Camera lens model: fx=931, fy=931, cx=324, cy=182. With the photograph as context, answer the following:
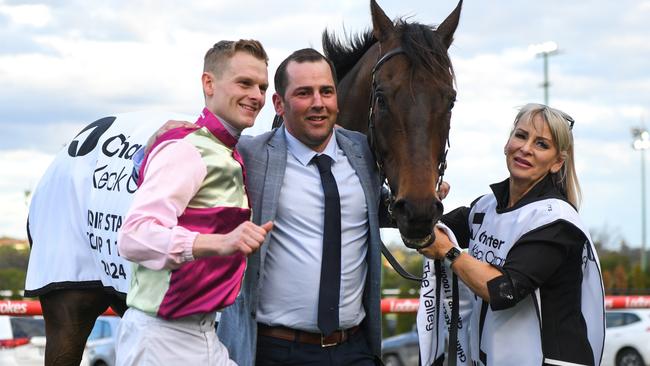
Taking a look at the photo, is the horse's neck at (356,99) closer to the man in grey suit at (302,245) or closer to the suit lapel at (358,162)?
the suit lapel at (358,162)

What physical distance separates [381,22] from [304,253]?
115cm

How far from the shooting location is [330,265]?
352 centimetres

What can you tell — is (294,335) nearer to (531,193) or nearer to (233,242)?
(233,242)

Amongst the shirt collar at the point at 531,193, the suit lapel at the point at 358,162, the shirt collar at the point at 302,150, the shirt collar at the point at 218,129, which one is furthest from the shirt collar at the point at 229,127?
the shirt collar at the point at 531,193

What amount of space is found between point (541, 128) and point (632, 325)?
13.7 m

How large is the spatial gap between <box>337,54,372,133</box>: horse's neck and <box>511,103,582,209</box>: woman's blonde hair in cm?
71

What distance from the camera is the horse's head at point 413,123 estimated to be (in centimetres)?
339

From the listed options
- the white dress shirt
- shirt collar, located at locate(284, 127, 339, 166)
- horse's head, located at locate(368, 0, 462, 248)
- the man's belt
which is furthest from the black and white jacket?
shirt collar, located at locate(284, 127, 339, 166)

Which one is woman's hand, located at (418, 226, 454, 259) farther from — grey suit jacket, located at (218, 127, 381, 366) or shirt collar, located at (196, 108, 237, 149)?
shirt collar, located at (196, 108, 237, 149)

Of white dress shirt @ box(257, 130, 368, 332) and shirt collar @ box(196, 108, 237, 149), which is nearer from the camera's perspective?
shirt collar @ box(196, 108, 237, 149)

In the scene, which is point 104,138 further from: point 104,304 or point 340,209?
point 340,209

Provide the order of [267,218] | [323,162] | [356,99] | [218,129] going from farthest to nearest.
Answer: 1. [356,99]
2. [323,162]
3. [267,218]
4. [218,129]

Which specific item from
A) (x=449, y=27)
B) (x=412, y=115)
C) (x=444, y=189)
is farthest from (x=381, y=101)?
(x=449, y=27)

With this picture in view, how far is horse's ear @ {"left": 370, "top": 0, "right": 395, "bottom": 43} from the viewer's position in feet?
13.3
